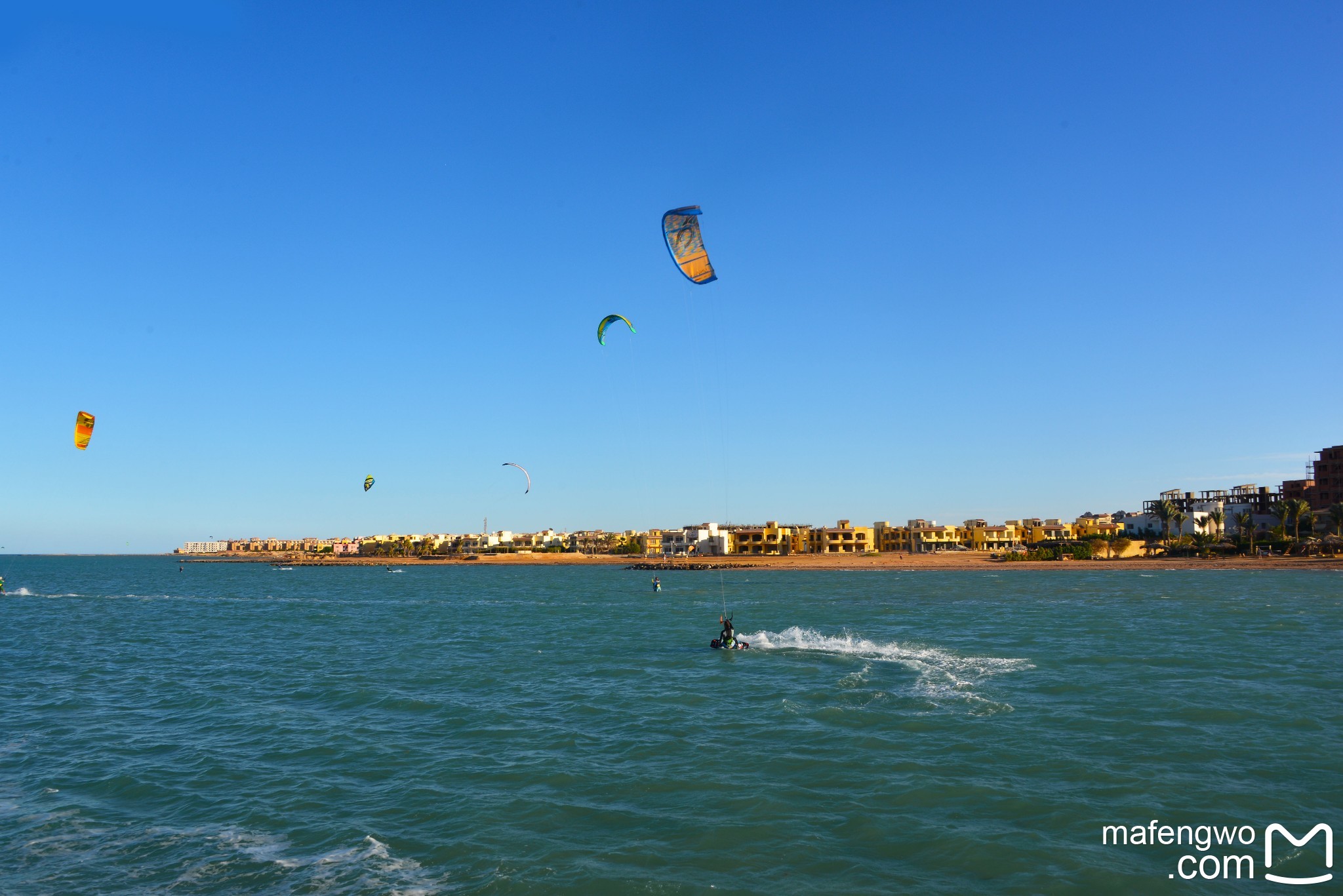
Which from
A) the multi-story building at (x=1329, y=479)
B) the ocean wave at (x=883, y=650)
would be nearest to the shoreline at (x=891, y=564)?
the multi-story building at (x=1329, y=479)

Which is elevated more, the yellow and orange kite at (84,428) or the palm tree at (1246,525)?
the yellow and orange kite at (84,428)

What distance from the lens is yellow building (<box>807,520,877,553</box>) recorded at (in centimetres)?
13650

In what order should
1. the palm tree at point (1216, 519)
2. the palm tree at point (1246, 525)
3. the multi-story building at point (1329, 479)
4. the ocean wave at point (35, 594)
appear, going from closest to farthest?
the ocean wave at point (35, 594) < the palm tree at point (1246, 525) < the multi-story building at point (1329, 479) < the palm tree at point (1216, 519)

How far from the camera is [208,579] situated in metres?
106

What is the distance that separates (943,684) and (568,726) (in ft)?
31.6

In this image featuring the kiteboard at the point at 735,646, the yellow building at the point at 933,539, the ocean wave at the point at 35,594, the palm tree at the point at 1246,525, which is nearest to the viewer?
the kiteboard at the point at 735,646

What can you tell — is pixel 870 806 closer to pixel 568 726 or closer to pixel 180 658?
pixel 568 726

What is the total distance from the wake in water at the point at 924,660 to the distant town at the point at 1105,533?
84440 millimetres

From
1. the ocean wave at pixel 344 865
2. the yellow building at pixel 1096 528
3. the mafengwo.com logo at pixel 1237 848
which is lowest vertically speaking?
the ocean wave at pixel 344 865

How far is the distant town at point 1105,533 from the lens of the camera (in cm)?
10162

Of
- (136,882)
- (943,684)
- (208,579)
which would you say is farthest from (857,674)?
(208,579)

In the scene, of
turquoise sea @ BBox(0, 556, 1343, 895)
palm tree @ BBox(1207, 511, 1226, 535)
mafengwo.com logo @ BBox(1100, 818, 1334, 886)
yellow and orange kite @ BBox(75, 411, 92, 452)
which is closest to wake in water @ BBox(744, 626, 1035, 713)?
turquoise sea @ BBox(0, 556, 1343, 895)

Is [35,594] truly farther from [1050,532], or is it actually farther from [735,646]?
[1050,532]

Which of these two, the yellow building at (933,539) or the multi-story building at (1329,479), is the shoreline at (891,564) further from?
the multi-story building at (1329,479)
